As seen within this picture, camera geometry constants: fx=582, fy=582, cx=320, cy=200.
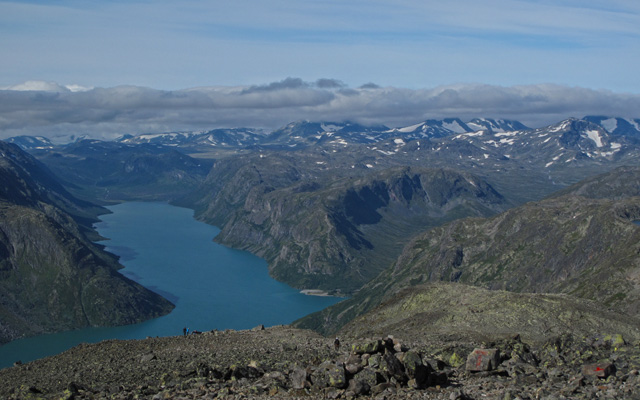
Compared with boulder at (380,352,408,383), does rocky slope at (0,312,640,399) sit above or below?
below

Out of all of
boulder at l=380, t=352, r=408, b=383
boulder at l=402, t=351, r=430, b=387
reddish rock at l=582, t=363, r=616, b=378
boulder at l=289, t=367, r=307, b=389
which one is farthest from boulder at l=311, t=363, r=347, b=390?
reddish rock at l=582, t=363, r=616, b=378

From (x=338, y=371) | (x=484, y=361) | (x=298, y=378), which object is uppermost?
(x=338, y=371)

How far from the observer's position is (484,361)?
41.6m

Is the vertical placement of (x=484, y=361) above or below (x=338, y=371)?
below

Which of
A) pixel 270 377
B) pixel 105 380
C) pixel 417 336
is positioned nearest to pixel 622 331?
pixel 417 336

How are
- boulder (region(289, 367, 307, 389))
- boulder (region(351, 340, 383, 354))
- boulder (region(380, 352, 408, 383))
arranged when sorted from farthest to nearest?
boulder (region(351, 340, 383, 354)), boulder (region(289, 367, 307, 389)), boulder (region(380, 352, 408, 383))

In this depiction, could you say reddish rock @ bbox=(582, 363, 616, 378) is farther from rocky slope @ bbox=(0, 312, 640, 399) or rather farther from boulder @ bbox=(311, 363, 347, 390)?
boulder @ bbox=(311, 363, 347, 390)

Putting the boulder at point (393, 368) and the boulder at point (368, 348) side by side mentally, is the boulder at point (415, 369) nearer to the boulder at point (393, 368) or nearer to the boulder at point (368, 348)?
the boulder at point (393, 368)

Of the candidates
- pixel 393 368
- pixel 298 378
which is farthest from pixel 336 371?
pixel 393 368

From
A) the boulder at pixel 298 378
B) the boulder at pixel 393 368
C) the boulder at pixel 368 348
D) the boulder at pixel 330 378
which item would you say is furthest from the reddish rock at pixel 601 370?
the boulder at pixel 298 378

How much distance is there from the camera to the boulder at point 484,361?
136ft

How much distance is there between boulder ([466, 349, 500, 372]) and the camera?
41375 millimetres

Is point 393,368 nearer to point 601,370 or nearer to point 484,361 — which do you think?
point 484,361

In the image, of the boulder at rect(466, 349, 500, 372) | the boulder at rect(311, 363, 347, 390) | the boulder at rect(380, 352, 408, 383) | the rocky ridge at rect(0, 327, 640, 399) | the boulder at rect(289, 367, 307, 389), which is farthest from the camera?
the boulder at rect(466, 349, 500, 372)
